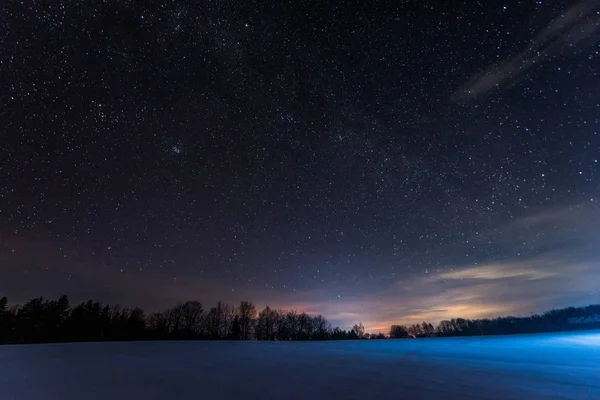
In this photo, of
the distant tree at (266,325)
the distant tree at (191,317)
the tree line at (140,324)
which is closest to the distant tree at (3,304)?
the tree line at (140,324)

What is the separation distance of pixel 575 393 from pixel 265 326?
85681mm

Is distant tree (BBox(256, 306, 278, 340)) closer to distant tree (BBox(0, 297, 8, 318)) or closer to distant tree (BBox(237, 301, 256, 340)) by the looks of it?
distant tree (BBox(237, 301, 256, 340))

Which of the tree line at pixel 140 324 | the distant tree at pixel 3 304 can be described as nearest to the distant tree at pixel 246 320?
the tree line at pixel 140 324

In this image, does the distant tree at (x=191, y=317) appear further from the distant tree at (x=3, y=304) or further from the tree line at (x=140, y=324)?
the distant tree at (x=3, y=304)

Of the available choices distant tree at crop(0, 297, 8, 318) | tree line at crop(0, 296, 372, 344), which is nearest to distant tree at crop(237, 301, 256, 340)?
tree line at crop(0, 296, 372, 344)

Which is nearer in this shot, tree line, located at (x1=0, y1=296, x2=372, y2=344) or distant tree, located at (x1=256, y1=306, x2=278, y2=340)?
tree line, located at (x1=0, y1=296, x2=372, y2=344)

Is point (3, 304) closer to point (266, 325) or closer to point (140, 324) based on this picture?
point (140, 324)

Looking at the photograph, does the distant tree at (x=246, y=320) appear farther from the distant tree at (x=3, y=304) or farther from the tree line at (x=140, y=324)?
the distant tree at (x=3, y=304)

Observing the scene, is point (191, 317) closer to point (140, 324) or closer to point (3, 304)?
point (140, 324)

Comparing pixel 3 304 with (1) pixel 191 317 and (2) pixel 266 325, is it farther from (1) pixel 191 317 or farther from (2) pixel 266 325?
(2) pixel 266 325

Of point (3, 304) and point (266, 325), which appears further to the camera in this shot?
point (266, 325)

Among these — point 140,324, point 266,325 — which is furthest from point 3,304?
point 266,325

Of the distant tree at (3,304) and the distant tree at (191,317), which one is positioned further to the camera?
the distant tree at (191,317)

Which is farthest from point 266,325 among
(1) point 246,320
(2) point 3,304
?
(2) point 3,304
